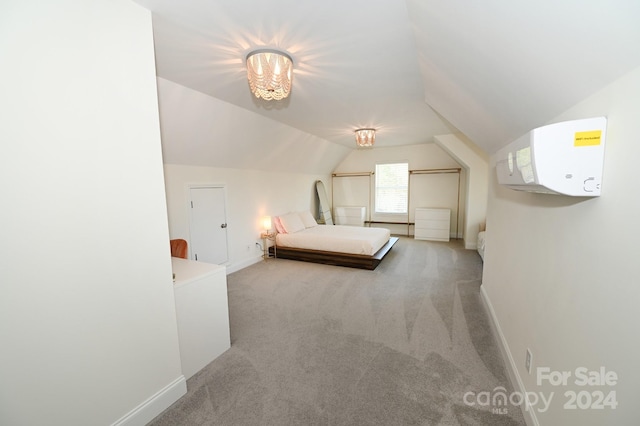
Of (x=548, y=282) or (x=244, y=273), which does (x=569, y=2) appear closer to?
(x=548, y=282)

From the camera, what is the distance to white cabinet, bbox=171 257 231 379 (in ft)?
6.34

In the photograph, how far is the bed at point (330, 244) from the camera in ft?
14.7

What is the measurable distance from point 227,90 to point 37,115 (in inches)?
76.1

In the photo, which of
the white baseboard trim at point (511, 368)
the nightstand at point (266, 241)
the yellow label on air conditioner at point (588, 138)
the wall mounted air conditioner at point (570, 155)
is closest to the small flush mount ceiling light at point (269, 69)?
the wall mounted air conditioner at point (570, 155)

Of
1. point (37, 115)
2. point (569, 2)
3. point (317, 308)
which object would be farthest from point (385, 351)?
point (37, 115)

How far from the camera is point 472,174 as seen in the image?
5383 millimetres

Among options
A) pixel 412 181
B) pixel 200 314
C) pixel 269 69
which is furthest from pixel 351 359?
pixel 412 181

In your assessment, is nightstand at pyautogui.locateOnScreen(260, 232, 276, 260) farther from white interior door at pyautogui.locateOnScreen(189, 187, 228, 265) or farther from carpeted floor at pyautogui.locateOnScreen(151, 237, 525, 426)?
carpeted floor at pyautogui.locateOnScreen(151, 237, 525, 426)

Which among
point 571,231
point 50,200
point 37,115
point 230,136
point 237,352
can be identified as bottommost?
point 237,352

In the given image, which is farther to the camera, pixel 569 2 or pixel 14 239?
pixel 14 239

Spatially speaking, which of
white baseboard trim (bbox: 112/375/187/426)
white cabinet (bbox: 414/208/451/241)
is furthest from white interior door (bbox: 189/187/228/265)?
white cabinet (bbox: 414/208/451/241)

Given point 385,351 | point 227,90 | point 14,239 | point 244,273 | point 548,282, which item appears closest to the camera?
point 14,239

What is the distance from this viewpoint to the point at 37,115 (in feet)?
3.80

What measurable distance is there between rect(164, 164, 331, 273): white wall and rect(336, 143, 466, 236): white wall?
1.98m
